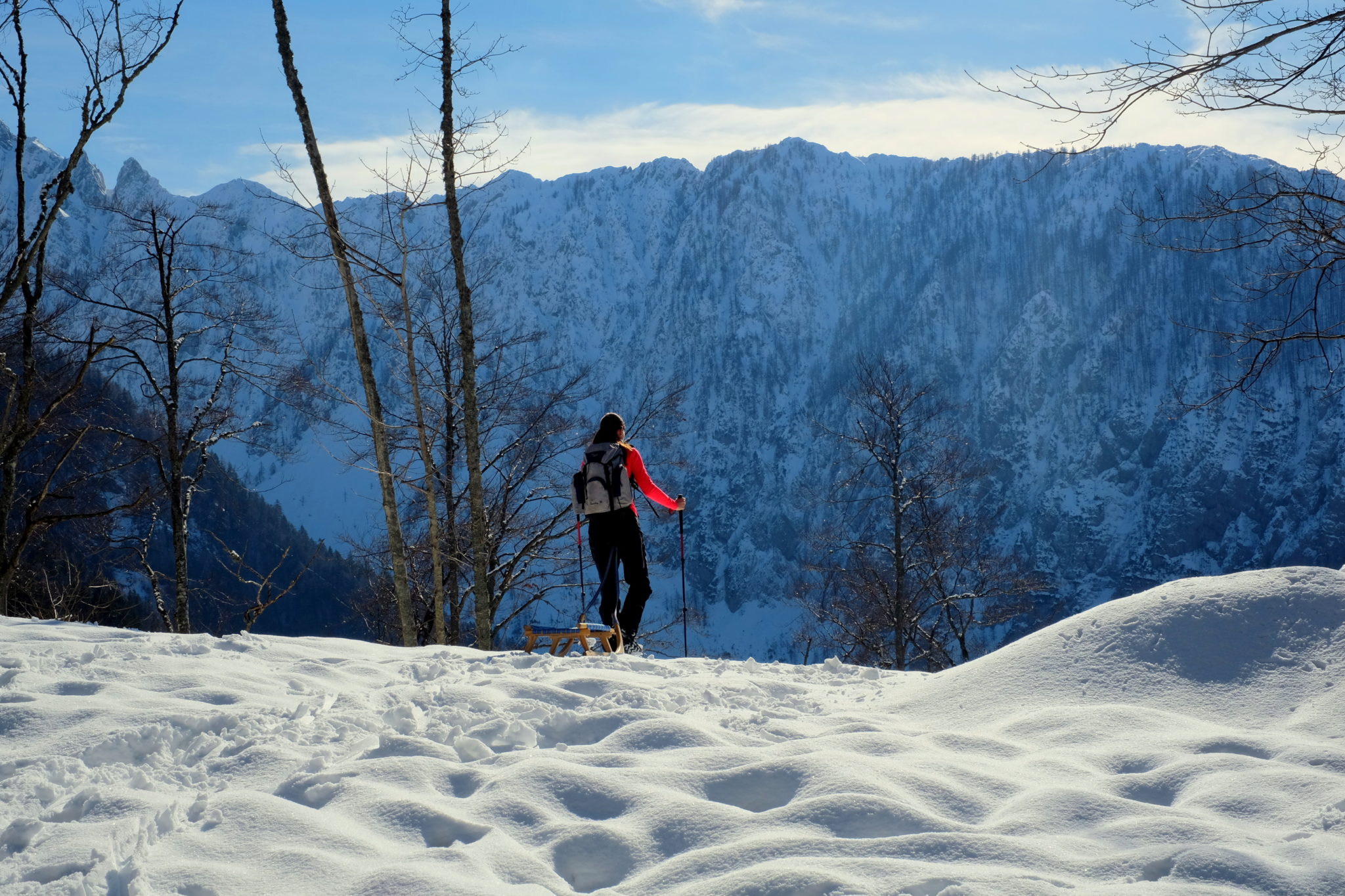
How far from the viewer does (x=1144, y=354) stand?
148125 mm

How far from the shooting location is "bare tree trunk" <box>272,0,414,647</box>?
975 centimetres

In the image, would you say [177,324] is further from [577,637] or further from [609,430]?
[577,637]

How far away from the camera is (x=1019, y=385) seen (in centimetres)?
15838

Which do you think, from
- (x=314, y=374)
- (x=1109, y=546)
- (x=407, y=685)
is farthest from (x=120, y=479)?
(x=1109, y=546)

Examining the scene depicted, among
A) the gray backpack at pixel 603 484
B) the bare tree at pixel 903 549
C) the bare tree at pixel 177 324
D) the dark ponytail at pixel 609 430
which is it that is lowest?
the bare tree at pixel 903 549

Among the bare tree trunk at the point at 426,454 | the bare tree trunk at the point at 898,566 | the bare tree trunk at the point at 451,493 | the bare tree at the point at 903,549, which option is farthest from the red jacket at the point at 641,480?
the bare tree trunk at the point at 898,566

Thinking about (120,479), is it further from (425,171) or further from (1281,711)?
(1281,711)

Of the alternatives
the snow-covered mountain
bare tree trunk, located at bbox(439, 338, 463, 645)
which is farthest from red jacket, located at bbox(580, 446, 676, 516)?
the snow-covered mountain

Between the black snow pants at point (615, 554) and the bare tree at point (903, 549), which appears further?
the bare tree at point (903, 549)

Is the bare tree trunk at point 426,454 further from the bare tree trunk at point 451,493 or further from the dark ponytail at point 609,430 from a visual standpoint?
the dark ponytail at point 609,430

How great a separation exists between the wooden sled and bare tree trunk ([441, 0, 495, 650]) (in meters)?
2.56

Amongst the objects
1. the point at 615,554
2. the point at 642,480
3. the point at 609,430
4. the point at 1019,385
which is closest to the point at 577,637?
the point at 615,554

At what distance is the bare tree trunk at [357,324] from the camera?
32.0 feet

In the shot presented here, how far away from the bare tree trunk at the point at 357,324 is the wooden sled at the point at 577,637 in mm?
3296
